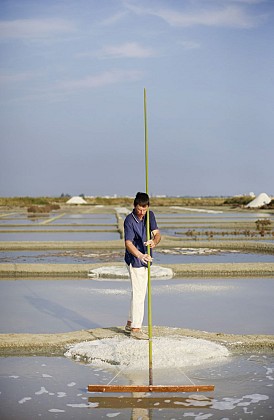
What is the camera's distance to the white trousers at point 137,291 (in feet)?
18.0

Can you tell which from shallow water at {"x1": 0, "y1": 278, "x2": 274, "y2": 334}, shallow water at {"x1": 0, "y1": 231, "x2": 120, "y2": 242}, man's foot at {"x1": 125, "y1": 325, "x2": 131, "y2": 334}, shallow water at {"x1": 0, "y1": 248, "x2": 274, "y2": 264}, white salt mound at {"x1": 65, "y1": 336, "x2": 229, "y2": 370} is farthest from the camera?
shallow water at {"x1": 0, "y1": 231, "x2": 120, "y2": 242}

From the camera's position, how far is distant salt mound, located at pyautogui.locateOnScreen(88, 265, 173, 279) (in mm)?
9977

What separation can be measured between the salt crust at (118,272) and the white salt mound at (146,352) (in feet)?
14.7

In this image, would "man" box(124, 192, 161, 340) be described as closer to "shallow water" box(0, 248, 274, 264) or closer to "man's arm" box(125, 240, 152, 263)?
"man's arm" box(125, 240, 152, 263)

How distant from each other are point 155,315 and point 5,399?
303 cm

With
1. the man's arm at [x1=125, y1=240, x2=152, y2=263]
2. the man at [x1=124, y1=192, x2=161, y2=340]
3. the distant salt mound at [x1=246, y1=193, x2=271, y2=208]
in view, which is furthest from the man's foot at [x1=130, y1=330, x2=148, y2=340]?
the distant salt mound at [x1=246, y1=193, x2=271, y2=208]

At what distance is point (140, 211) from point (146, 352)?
1087mm

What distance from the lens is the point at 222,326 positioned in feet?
21.2

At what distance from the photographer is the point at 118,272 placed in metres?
10.1

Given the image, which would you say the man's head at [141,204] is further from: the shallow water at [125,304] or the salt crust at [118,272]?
the salt crust at [118,272]

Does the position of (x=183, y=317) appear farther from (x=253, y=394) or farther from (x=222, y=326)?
(x=253, y=394)

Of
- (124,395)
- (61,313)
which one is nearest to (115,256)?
(61,313)

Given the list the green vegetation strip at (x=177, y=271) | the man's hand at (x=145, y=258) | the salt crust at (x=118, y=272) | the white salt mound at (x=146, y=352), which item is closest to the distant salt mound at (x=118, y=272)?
the salt crust at (x=118, y=272)

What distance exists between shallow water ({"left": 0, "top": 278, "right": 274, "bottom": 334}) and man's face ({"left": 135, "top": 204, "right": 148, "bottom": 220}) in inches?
58.1
